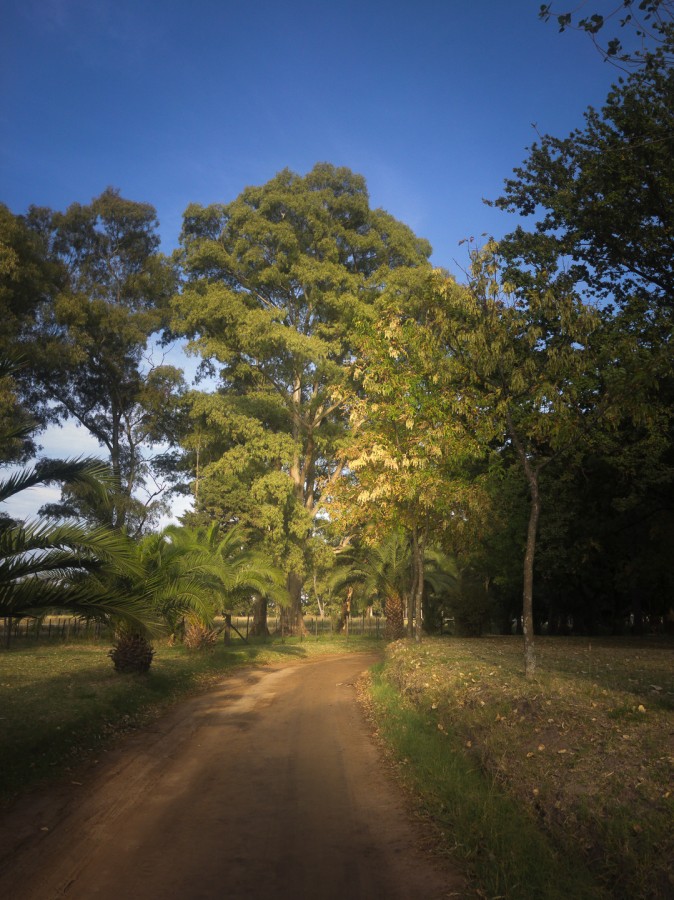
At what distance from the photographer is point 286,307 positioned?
32969mm

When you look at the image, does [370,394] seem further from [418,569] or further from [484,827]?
[484,827]

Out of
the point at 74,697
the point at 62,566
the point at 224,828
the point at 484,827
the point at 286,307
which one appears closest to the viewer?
the point at 484,827

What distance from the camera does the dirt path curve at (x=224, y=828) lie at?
15.3 feet

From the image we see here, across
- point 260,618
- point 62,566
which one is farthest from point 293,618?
point 62,566

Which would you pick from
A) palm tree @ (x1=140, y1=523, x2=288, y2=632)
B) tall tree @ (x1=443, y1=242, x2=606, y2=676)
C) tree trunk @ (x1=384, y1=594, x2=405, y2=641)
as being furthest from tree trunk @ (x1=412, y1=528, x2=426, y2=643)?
tree trunk @ (x1=384, y1=594, x2=405, y2=641)

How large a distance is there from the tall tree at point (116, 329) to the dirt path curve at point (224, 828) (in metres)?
24.2

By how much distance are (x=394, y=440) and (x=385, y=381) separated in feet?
4.68

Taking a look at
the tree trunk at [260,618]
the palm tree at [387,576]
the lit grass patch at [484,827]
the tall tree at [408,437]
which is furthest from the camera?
the tree trunk at [260,618]

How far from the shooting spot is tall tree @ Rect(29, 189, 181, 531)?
32.2 m

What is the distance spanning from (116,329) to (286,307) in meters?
8.26

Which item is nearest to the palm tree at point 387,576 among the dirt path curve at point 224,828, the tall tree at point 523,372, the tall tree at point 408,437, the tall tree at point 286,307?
the tall tree at point 286,307

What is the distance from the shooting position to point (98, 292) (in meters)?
33.6

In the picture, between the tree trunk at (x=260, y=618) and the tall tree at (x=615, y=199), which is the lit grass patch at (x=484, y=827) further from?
the tree trunk at (x=260, y=618)

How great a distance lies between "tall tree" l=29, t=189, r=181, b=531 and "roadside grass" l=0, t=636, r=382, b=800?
12.0 m
